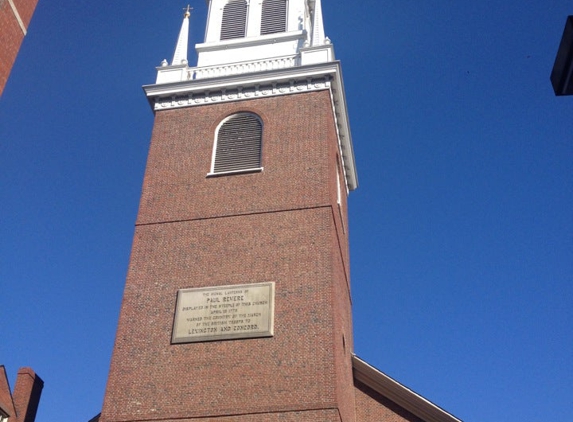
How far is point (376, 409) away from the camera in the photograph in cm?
1747

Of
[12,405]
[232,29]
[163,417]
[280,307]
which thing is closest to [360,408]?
[280,307]

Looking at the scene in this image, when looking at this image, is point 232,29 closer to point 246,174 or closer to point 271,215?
point 246,174

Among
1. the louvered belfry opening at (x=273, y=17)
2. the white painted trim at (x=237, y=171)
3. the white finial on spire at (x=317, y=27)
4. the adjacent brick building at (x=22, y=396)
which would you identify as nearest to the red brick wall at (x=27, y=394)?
the adjacent brick building at (x=22, y=396)

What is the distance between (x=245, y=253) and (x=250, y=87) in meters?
5.77

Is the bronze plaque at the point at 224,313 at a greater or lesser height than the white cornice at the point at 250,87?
lesser

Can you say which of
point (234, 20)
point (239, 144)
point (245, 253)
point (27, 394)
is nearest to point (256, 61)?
point (239, 144)

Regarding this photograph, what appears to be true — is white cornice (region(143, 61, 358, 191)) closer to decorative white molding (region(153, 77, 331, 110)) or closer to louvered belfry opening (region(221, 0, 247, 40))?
decorative white molding (region(153, 77, 331, 110))

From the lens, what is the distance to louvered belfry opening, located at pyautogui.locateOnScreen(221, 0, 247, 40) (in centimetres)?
2375

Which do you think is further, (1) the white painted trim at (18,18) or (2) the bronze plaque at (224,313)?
(2) the bronze plaque at (224,313)

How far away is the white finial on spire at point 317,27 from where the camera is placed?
850 inches

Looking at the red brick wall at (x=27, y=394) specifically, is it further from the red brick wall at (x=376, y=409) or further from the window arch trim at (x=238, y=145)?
the red brick wall at (x=376, y=409)

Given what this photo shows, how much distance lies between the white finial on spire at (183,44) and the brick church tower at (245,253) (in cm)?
28

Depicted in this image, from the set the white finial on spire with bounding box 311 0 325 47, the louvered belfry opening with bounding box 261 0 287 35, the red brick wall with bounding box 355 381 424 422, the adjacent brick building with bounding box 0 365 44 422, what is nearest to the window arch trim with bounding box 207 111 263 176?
the white finial on spire with bounding box 311 0 325 47

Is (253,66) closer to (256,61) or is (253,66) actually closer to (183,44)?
(256,61)
